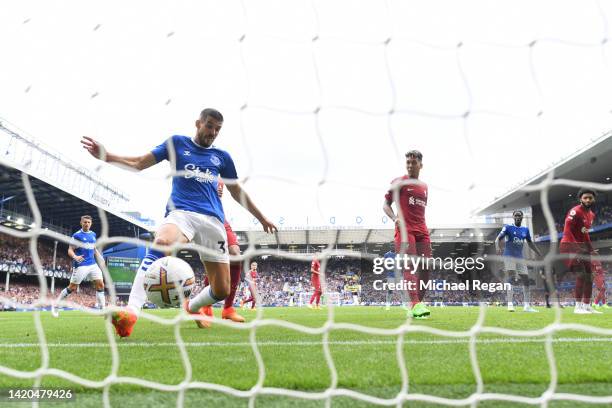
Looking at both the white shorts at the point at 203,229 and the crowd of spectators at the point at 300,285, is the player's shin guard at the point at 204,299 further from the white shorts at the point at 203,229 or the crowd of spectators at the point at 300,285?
the crowd of spectators at the point at 300,285

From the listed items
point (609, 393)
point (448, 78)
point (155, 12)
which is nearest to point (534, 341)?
point (609, 393)

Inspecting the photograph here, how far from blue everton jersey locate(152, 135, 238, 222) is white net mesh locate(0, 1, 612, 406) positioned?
0.81 meters

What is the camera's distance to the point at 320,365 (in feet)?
8.26

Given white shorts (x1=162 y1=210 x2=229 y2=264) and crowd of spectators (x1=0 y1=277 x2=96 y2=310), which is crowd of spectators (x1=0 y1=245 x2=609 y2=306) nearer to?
crowd of spectators (x1=0 y1=277 x2=96 y2=310)

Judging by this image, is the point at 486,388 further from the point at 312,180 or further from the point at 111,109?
the point at 111,109

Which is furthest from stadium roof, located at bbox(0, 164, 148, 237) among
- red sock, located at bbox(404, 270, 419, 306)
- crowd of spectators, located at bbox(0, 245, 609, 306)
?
red sock, located at bbox(404, 270, 419, 306)

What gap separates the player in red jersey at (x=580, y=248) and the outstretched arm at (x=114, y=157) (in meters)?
5.86

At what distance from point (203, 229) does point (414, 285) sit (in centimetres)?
240

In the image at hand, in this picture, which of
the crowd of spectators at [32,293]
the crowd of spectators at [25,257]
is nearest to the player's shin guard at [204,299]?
the crowd of spectators at [25,257]

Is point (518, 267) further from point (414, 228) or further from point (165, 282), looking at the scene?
point (165, 282)

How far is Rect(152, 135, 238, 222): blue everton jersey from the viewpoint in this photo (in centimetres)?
379

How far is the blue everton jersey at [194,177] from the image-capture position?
3787 millimetres

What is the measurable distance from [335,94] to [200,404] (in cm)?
179

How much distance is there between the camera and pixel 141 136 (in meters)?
3.23
